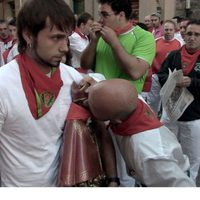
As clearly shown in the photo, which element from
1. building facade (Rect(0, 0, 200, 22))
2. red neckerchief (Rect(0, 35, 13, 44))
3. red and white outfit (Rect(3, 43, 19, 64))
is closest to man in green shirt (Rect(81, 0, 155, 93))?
red and white outfit (Rect(3, 43, 19, 64))

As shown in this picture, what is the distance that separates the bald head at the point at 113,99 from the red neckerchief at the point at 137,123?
0.03 metres

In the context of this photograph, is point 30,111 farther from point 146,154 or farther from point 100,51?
point 100,51

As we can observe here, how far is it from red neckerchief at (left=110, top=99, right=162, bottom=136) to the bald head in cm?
3

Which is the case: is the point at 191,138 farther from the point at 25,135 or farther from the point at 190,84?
the point at 25,135

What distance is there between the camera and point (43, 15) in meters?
1.52

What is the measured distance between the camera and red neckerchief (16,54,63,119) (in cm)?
152

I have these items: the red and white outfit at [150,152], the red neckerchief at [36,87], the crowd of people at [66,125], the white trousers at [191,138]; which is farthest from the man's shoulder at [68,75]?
the white trousers at [191,138]

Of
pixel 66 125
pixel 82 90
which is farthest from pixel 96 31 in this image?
pixel 66 125

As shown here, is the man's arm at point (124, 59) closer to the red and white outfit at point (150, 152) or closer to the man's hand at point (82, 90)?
the man's hand at point (82, 90)

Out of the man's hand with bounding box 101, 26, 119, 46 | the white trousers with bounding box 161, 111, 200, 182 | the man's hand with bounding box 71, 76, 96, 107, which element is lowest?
the white trousers with bounding box 161, 111, 200, 182

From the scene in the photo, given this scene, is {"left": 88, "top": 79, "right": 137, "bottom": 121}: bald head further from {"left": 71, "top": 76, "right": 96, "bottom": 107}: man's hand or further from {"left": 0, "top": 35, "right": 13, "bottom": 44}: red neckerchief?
{"left": 0, "top": 35, "right": 13, "bottom": 44}: red neckerchief

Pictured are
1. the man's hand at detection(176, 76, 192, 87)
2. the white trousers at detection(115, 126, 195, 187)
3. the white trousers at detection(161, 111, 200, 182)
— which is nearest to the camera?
the white trousers at detection(115, 126, 195, 187)

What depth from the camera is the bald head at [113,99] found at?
144 centimetres
